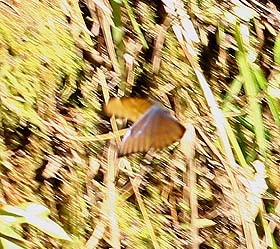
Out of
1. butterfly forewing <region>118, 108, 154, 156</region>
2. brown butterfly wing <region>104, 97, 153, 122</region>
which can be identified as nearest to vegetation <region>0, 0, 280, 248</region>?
brown butterfly wing <region>104, 97, 153, 122</region>

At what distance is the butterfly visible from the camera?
955mm

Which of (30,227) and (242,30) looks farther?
(242,30)

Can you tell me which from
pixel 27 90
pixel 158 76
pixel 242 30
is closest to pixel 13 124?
pixel 27 90

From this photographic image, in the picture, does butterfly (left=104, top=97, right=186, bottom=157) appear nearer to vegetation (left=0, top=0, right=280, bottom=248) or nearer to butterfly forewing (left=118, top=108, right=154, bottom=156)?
butterfly forewing (left=118, top=108, right=154, bottom=156)

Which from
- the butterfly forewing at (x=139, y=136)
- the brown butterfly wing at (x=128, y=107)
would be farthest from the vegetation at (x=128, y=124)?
the butterfly forewing at (x=139, y=136)

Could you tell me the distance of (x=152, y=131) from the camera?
974 millimetres

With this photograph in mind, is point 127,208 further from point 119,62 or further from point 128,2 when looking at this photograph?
point 128,2

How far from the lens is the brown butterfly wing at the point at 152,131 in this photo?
95cm

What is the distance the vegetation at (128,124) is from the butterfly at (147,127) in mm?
106

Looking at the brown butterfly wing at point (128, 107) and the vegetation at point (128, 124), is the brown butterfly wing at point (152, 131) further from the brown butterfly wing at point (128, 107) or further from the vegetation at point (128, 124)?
the vegetation at point (128, 124)

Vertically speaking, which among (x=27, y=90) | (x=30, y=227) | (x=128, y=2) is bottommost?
(x=30, y=227)

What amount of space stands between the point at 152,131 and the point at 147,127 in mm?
20

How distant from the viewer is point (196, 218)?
1211 mm

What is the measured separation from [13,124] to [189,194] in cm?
32
